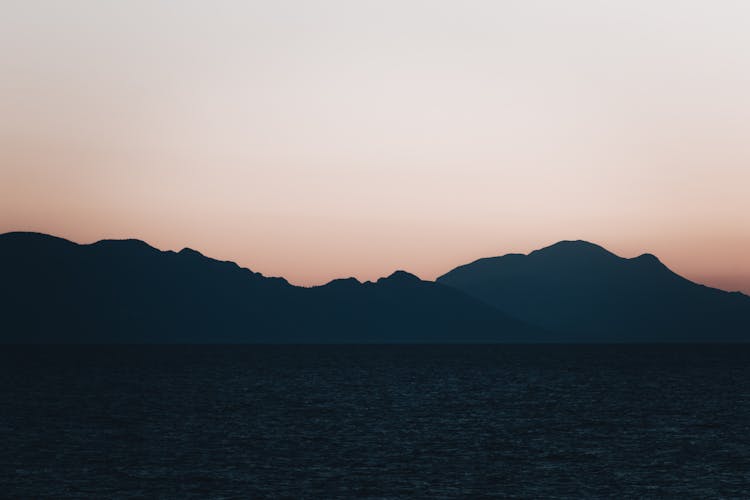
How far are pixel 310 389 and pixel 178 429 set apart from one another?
61.6 metres

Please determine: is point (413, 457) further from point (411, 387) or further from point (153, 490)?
point (411, 387)

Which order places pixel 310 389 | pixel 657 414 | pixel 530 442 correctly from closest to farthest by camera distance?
pixel 530 442 < pixel 657 414 < pixel 310 389

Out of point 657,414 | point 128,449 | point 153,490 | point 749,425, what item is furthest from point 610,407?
point 153,490

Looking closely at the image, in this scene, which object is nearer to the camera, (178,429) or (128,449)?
(128,449)

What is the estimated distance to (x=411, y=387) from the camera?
537 feet

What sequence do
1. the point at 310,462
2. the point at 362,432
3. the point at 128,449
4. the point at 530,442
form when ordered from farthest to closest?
the point at 362,432, the point at 530,442, the point at 128,449, the point at 310,462

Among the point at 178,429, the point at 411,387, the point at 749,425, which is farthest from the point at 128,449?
the point at 411,387

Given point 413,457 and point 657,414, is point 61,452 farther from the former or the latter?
point 657,414

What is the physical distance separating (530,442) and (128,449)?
32.0m

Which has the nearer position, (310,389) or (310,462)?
(310,462)

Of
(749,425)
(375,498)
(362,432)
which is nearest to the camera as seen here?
(375,498)

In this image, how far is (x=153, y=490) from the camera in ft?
204

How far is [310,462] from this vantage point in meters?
73.4

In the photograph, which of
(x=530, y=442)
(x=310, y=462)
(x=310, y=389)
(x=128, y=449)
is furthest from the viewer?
(x=310, y=389)
